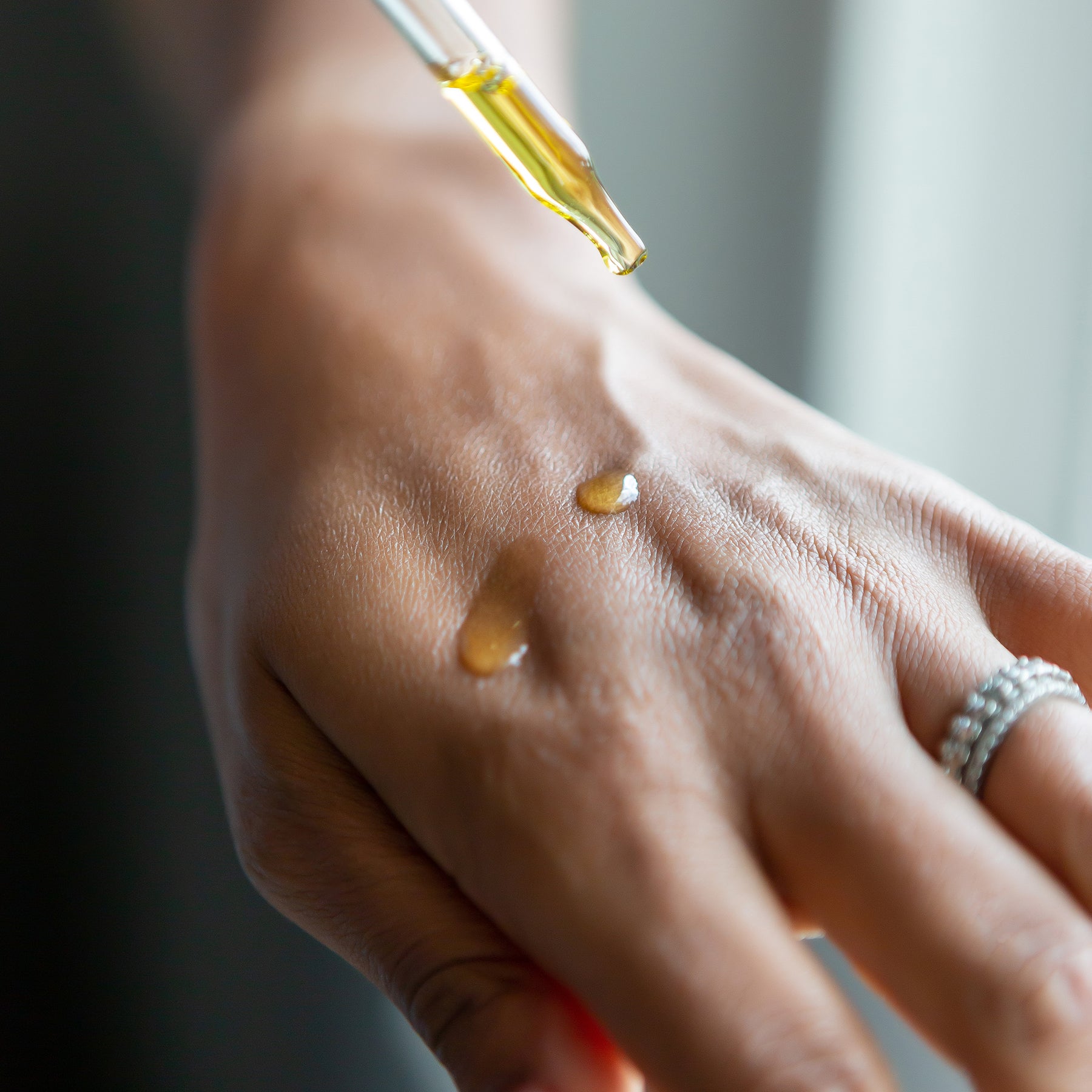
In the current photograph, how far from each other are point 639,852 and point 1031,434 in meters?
0.79

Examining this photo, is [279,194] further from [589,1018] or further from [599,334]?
[589,1018]

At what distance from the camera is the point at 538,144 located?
56 cm

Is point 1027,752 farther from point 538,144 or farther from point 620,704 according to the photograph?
point 538,144

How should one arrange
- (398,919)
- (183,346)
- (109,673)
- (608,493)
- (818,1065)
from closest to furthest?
(818,1065) → (398,919) → (608,493) → (109,673) → (183,346)

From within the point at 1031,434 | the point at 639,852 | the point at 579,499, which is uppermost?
the point at 579,499

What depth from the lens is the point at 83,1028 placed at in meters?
0.78

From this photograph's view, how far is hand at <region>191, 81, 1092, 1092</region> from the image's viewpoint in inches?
17.9

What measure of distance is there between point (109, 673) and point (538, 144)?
0.62 m

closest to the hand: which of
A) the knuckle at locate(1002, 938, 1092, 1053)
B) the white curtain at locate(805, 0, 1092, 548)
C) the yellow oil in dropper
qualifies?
the knuckle at locate(1002, 938, 1092, 1053)

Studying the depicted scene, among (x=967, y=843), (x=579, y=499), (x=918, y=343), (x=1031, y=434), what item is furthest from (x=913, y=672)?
(x=918, y=343)

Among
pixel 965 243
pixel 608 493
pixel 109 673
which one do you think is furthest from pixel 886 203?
pixel 109 673

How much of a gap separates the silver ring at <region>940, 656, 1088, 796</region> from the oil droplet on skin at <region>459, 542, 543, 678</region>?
9.0 inches

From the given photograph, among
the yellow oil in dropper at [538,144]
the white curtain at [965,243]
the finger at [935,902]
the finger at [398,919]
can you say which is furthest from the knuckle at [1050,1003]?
the white curtain at [965,243]

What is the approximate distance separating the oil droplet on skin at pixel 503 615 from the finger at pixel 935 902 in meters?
0.16
